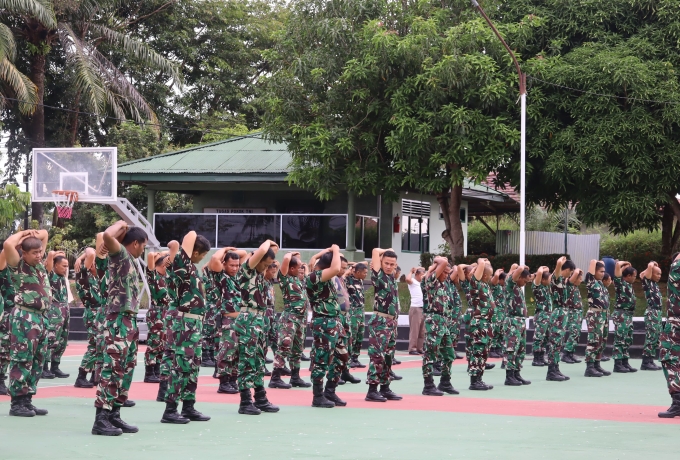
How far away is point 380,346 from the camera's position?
36.0 ft

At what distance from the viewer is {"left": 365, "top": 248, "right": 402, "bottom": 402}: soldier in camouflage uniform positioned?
1100 cm

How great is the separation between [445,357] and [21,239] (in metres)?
5.60

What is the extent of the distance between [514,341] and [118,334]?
23.0 feet

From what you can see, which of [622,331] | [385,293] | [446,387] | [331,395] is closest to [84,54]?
[622,331]

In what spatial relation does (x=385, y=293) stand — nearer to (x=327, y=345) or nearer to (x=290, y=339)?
(x=327, y=345)

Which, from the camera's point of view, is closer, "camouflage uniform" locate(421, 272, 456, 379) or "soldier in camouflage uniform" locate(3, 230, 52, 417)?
"soldier in camouflage uniform" locate(3, 230, 52, 417)

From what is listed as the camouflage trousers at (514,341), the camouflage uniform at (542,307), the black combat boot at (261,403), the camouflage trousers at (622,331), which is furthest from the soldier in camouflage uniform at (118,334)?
the camouflage trousers at (622,331)

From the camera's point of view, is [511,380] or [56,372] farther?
[56,372]

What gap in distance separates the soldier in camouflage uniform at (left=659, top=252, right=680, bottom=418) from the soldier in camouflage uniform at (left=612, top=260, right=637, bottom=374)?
18.6 feet

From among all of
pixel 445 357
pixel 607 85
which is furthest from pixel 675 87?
pixel 445 357

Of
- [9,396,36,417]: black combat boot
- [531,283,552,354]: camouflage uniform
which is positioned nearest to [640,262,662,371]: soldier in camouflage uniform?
[531,283,552,354]: camouflage uniform

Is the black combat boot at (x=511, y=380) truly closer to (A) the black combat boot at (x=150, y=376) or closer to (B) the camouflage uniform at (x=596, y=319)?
(B) the camouflage uniform at (x=596, y=319)

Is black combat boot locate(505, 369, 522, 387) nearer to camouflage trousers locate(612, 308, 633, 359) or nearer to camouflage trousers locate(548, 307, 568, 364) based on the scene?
camouflage trousers locate(548, 307, 568, 364)

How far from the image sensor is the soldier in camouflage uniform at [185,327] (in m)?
8.85
